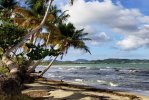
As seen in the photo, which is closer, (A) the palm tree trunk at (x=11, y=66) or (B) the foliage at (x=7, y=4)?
(A) the palm tree trunk at (x=11, y=66)

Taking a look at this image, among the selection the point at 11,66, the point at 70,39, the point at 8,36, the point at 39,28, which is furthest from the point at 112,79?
the point at 11,66

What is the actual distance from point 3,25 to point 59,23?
20.8 metres

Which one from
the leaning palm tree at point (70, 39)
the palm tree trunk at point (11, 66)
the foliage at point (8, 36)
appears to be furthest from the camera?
the leaning palm tree at point (70, 39)

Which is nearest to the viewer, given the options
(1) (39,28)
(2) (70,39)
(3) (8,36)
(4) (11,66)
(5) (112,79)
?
(4) (11,66)

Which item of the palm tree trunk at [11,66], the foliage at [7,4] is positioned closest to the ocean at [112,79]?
the foliage at [7,4]

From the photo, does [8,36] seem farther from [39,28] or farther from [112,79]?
[112,79]

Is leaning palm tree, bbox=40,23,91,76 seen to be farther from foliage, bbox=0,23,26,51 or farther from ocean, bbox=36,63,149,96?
foliage, bbox=0,23,26,51

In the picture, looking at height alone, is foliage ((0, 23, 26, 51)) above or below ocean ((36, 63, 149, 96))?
above

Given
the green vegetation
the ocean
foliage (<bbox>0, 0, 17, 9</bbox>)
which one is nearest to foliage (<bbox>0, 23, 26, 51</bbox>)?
the green vegetation

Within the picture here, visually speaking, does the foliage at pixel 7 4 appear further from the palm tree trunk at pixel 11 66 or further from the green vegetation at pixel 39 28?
the palm tree trunk at pixel 11 66

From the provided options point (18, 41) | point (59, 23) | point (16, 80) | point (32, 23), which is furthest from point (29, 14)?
point (16, 80)

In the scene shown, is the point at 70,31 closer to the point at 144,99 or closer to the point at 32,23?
the point at 32,23

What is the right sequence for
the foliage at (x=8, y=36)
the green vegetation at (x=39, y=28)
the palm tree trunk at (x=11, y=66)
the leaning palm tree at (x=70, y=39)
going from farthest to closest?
1. the leaning palm tree at (x=70, y=39)
2. the green vegetation at (x=39, y=28)
3. the foliage at (x=8, y=36)
4. the palm tree trunk at (x=11, y=66)

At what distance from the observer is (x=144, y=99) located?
25.1 metres
